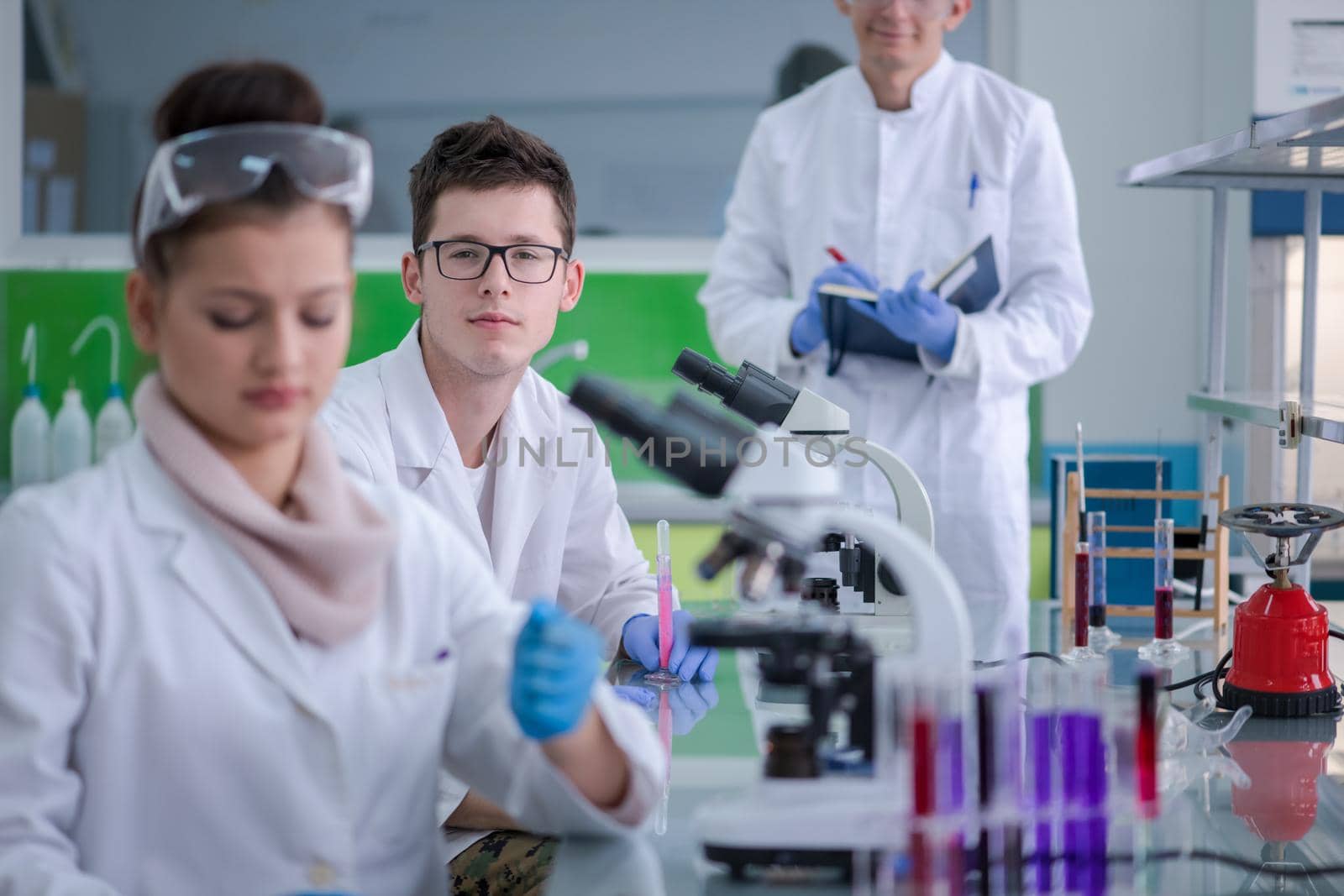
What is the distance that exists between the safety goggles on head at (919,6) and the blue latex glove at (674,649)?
1.28 m

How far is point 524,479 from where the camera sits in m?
1.83

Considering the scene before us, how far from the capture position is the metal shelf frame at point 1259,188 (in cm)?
173

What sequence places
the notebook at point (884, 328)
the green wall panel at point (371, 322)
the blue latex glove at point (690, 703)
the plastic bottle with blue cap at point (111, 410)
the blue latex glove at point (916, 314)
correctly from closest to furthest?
the blue latex glove at point (690, 703), the blue latex glove at point (916, 314), the notebook at point (884, 328), the plastic bottle with blue cap at point (111, 410), the green wall panel at point (371, 322)

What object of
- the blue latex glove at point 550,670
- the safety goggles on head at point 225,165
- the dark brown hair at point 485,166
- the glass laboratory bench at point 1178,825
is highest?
the dark brown hair at point 485,166

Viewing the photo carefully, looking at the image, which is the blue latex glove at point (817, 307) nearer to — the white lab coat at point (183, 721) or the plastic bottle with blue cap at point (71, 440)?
the white lab coat at point (183, 721)

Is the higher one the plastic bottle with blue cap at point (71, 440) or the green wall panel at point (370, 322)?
the green wall panel at point (370, 322)

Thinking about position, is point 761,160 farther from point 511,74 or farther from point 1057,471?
point 511,74

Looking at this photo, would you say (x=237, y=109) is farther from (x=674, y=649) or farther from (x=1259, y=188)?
(x=1259, y=188)

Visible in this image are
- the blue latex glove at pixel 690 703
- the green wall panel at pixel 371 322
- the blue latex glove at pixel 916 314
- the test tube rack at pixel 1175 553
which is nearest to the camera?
the blue latex glove at pixel 690 703

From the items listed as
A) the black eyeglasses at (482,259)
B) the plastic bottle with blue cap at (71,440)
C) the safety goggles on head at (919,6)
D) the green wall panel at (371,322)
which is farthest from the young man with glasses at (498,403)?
the plastic bottle with blue cap at (71,440)

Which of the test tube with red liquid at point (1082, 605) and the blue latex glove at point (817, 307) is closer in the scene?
the test tube with red liquid at point (1082, 605)

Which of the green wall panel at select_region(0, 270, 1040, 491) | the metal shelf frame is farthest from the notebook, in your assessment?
the green wall panel at select_region(0, 270, 1040, 491)

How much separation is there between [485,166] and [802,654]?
3.43ft

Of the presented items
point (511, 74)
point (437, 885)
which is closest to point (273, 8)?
point (511, 74)
